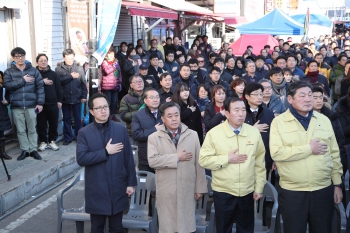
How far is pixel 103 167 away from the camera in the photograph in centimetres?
423

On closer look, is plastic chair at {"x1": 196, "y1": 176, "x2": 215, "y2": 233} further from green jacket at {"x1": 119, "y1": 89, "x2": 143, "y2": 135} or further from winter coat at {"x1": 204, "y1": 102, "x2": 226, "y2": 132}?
green jacket at {"x1": 119, "y1": 89, "x2": 143, "y2": 135}

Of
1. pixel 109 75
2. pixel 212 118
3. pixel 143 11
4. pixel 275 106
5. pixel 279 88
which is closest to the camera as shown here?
pixel 212 118

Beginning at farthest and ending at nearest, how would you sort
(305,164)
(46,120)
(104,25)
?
1. (104,25)
2. (46,120)
3. (305,164)

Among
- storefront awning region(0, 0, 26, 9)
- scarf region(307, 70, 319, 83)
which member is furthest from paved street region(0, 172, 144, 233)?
scarf region(307, 70, 319, 83)

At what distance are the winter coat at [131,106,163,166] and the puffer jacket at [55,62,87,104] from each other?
320cm

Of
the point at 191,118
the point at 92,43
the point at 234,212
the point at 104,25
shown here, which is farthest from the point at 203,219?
the point at 104,25

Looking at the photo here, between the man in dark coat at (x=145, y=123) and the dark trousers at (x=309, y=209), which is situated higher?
the man in dark coat at (x=145, y=123)

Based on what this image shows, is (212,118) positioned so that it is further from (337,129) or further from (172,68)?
(172,68)

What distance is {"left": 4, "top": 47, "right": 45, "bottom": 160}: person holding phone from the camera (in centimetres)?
714

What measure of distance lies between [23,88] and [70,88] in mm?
1251

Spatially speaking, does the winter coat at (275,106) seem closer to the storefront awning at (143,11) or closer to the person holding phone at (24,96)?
the person holding phone at (24,96)

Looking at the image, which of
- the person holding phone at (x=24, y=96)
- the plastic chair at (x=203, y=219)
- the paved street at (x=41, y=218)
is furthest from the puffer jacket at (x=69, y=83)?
the plastic chair at (x=203, y=219)

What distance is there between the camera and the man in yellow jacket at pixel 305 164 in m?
3.82

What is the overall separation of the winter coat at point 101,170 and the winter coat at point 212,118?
1.86m
